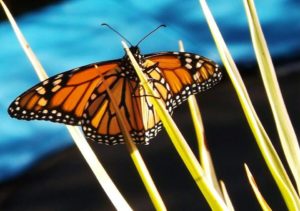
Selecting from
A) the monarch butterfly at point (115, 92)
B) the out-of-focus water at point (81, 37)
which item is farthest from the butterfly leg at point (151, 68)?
the out-of-focus water at point (81, 37)

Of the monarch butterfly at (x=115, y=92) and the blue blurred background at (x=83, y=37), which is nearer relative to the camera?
the monarch butterfly at (x=115, y=92)

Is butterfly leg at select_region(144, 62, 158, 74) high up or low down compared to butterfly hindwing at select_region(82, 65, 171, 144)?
up

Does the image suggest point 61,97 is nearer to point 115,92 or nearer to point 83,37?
point 115,92

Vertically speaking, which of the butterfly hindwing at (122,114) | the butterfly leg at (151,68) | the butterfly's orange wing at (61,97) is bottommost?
the butterfly hindwing at (122,114)

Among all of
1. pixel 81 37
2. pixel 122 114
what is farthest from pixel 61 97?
pixel 81 37

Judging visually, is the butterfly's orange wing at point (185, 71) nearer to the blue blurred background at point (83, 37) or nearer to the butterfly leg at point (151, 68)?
the butterfly leg at point (151, 68)

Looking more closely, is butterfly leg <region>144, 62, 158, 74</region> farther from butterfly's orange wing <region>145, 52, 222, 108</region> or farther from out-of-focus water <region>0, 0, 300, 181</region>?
out-of-focus water <region>0, 0, 300, 181</region>

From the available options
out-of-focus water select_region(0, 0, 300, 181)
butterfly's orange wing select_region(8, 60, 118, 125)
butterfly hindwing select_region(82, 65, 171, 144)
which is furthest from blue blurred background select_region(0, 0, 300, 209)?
butterfly's orange wing select_region(8, 60, 118, 125)
